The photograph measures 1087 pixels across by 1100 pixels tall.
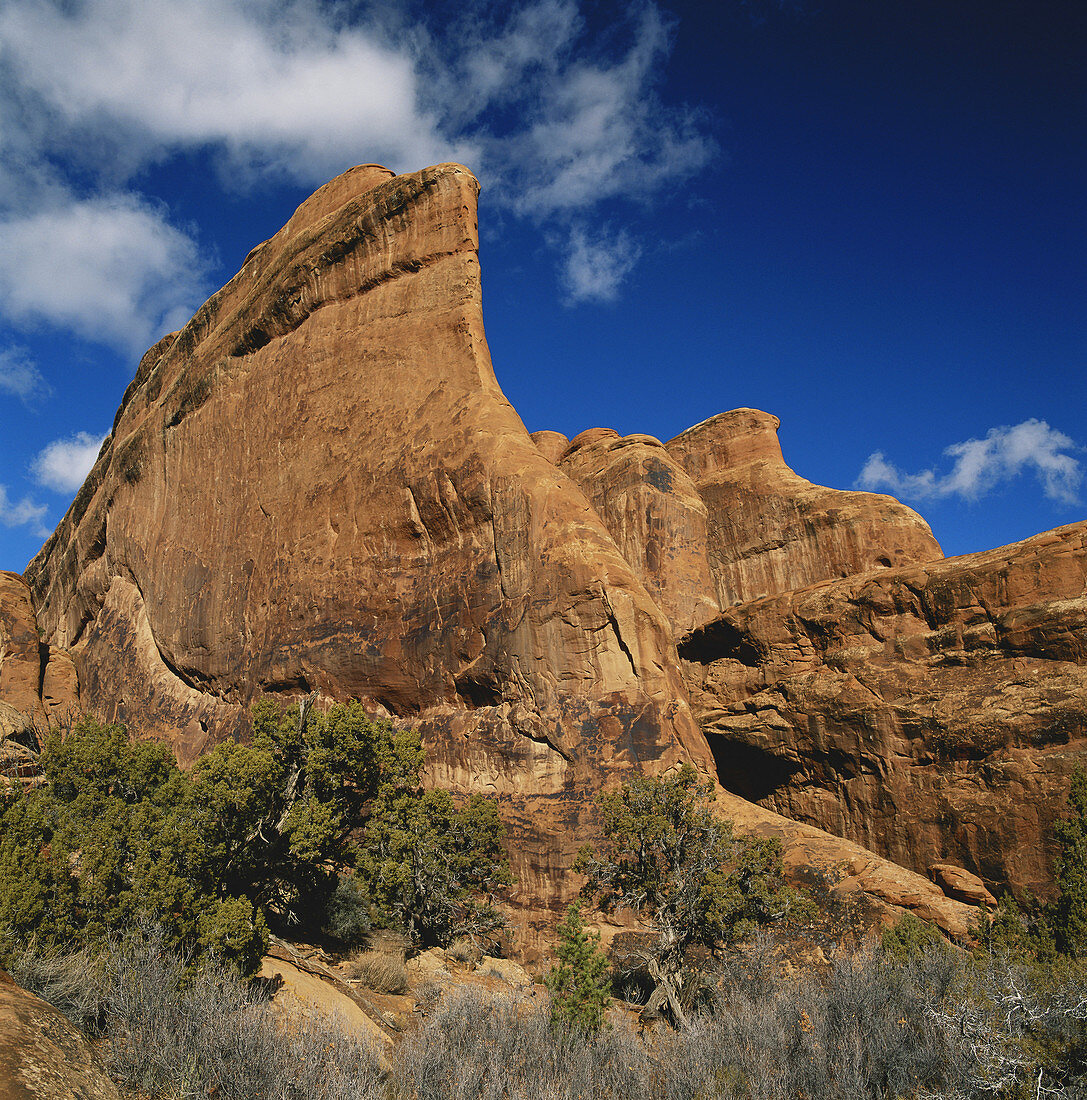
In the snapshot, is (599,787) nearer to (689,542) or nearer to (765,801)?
(765,801)

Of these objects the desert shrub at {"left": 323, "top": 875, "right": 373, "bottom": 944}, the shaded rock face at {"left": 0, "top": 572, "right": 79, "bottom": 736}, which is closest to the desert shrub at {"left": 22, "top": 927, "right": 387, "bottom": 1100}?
the desert shrub at {"left": 323, "top": 875, "right": 373, "bottom": 944}

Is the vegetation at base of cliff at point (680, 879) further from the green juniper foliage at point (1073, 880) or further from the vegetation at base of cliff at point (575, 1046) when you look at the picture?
the green juniper foliage at point (1073, 880)

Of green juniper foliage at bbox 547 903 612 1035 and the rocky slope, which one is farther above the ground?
the rocky slope

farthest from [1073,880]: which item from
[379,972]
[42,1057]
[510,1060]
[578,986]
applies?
[42,1057]

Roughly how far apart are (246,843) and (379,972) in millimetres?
3184

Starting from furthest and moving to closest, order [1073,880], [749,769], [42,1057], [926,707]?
[749,769], [926,707], [1073,880], [42,1057]

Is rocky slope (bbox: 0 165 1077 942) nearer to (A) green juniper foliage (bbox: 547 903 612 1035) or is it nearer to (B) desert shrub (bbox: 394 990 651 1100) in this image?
(A) green juniper foliage (bbox: 547 903 612 1035)

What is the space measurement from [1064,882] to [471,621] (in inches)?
539

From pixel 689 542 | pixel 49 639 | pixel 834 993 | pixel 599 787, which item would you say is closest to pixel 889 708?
pixel 599 787

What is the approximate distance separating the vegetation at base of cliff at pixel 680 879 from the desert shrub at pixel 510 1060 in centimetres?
351

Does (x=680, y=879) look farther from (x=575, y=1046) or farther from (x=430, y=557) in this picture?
(x=430, y=557)

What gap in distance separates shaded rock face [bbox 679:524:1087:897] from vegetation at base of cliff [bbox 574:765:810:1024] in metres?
5.94

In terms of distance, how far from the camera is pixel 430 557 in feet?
71.2

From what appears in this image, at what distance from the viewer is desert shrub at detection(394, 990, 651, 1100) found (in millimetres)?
7922
